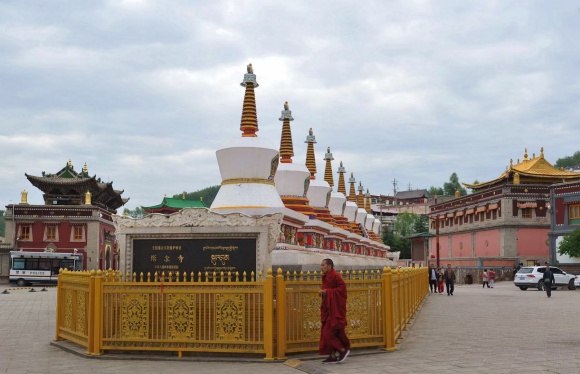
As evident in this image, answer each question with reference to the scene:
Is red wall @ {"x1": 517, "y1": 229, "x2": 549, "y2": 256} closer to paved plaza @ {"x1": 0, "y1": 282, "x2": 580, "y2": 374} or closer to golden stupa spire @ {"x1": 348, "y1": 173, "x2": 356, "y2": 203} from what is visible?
golden stupa spire @ {"x1": 348, "y1": 173, "x2": 356, "y2": 203}

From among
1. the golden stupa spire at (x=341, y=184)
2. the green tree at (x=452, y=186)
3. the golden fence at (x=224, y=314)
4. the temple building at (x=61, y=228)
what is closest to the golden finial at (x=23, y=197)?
the temple building at (x=61, y=228)

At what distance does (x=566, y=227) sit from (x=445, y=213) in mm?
22665

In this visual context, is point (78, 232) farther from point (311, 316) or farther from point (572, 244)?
point (311, 316)

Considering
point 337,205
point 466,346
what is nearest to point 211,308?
point 466,346

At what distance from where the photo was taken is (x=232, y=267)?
43.8ft

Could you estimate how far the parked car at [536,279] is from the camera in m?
38.8

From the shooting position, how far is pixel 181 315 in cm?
1136

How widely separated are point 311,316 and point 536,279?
3109cm

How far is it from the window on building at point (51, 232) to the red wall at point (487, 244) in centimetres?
4115

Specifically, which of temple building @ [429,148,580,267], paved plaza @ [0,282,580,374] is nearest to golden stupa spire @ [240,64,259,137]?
paved plaza @ [0,282,580,374]

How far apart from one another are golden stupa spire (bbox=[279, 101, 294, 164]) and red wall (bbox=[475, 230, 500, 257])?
36.3 meters

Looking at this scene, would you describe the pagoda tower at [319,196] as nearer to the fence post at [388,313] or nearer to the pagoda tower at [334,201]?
the pagoda tower at [334,201]

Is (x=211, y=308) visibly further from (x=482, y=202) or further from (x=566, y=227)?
(x=482, y=202)

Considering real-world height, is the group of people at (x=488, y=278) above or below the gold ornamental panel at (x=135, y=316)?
below
